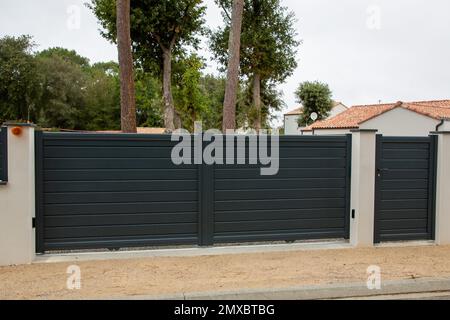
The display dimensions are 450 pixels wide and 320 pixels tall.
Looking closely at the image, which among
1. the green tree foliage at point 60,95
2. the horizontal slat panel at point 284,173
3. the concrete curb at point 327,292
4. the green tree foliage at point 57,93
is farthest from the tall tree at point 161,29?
the green tree foliage at point 60,95

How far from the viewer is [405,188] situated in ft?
26.1

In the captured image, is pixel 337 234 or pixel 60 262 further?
pixel 337 234

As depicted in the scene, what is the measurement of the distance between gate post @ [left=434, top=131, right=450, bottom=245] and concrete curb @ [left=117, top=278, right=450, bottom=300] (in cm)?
251

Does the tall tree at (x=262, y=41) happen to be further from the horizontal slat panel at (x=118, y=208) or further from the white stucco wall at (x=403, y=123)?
the horizontal slat panel at (x=118, y=208)

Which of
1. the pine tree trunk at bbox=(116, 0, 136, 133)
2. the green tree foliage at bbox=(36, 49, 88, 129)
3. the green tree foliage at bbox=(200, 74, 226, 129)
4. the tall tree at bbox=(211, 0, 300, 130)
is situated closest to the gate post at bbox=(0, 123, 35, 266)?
the pine tree trunk at bbox=(116, 0, 136, 133)

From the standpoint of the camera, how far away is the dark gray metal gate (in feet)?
25.7

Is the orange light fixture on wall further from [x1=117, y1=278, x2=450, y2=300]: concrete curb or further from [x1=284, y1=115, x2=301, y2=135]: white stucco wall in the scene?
[x1=284, y1=115, x2=301, y2=135]: white stucco wall

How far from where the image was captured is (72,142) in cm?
683

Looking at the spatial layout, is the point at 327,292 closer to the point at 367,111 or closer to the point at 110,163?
the point at 110,163

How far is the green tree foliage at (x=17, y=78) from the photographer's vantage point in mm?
45781

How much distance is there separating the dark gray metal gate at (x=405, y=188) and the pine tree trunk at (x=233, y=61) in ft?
30.2

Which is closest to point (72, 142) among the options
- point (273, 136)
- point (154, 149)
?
point (154, 149)

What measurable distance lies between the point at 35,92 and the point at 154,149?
46.7 metres

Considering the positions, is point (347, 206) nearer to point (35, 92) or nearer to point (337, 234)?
point (337, 234)
